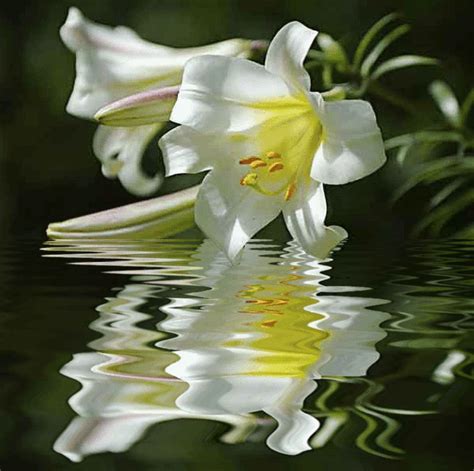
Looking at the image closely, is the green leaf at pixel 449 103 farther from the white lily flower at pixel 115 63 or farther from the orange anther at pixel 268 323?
the orange anther at pixel 268 323

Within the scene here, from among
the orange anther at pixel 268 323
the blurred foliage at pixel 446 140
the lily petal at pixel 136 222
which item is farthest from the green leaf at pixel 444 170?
the orange anther at pixel 268 323

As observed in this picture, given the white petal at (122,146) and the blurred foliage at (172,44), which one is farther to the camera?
the blurred foliage at (172,44)

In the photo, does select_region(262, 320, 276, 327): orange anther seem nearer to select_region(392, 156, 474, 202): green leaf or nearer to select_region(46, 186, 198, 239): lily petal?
select_region(46, 186, 198, 239): lily petal

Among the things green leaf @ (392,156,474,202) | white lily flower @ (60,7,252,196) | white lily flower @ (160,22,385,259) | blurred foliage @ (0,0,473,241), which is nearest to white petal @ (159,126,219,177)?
white lily flower @ (160,22,385,259)

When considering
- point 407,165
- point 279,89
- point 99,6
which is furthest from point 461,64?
point 279,89

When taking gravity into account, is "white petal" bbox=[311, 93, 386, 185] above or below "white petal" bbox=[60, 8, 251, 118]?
below

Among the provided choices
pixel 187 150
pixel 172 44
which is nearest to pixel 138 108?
pixel 187 150
